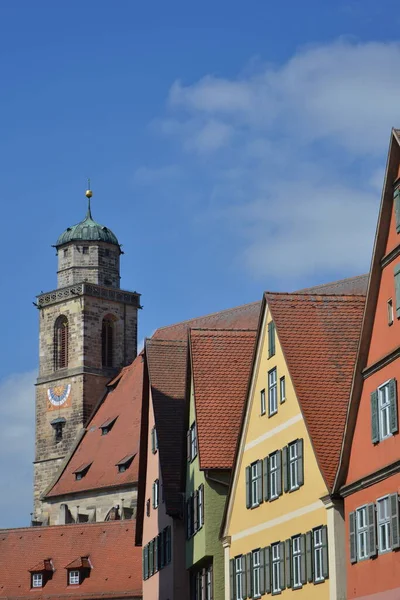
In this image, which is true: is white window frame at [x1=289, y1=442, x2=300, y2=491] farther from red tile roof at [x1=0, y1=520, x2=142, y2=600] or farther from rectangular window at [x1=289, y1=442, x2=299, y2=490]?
red tile roof at [x1=0, y1=520, x2=142, y2=600]

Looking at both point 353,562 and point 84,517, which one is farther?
point 84,517

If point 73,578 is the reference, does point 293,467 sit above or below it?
below

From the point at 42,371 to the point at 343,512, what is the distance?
201 ft

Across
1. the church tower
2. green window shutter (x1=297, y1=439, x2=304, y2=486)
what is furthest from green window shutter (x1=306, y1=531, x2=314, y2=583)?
the church tower

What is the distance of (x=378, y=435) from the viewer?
80.3 ft

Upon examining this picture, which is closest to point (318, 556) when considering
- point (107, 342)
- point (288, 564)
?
point (288, 564)

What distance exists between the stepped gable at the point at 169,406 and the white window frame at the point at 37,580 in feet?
66.0

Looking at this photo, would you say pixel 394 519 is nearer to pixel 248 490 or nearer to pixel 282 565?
pixel 282 565

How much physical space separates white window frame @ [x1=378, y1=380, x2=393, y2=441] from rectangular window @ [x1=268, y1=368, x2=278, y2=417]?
6.01 meters

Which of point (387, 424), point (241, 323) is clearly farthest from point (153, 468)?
point (241, 323)

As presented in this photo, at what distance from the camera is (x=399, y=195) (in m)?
24.5

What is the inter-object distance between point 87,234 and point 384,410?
6583 centimetres

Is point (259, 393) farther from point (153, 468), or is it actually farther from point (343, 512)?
point (153, 468)

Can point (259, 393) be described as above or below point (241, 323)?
below
